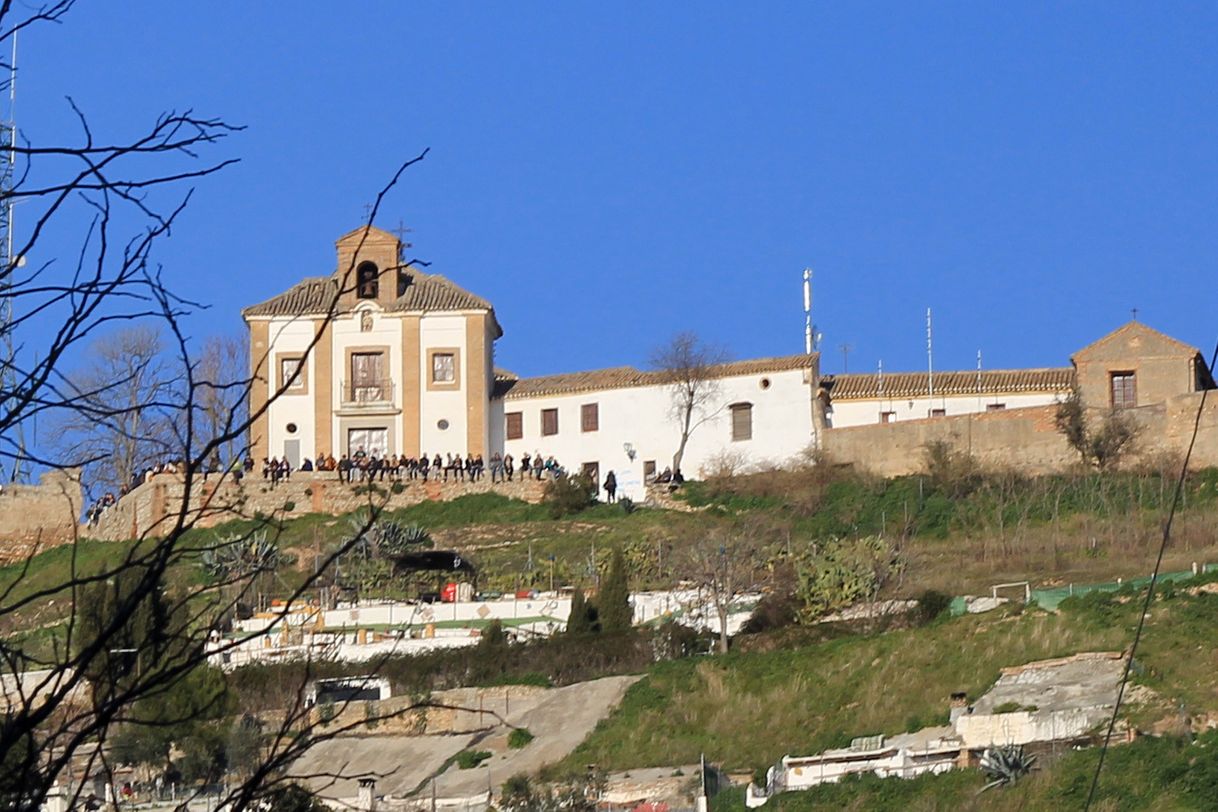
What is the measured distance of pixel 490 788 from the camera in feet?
94.1

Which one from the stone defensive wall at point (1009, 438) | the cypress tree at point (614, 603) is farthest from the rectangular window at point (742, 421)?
the cypress tree at point (614, 603)

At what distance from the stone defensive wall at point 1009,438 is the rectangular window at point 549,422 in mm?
6159

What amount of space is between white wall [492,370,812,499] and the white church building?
2cm

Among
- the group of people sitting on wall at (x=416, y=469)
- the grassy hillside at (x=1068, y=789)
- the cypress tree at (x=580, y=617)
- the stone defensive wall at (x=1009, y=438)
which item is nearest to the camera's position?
the grassy hillside at (x=1068, y=789)

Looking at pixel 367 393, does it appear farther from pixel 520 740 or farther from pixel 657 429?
pixel 520 740

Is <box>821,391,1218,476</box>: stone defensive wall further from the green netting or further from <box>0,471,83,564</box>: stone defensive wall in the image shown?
<box>0,471,83,564</box>: stone defensive wall

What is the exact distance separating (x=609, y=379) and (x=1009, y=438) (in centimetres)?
899

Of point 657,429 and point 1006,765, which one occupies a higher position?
point 657,429

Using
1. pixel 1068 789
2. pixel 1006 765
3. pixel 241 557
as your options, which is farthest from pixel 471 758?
pixel 241 557

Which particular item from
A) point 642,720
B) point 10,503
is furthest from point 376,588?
point 10,503

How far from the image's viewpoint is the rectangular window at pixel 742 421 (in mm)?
46844

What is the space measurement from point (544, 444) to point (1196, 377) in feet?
46.3

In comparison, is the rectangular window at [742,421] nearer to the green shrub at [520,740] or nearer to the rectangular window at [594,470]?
the rectangular window at [594,470]

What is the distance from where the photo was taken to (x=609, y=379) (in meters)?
48.4
